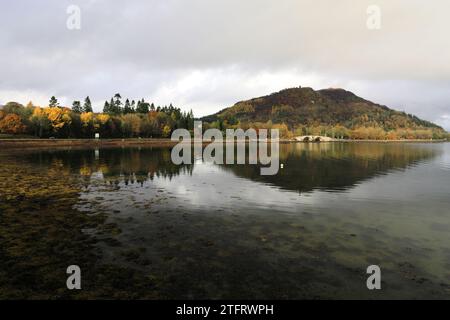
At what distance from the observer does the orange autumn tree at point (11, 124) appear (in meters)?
125

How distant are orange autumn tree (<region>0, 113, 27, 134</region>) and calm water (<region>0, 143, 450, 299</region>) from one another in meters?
111

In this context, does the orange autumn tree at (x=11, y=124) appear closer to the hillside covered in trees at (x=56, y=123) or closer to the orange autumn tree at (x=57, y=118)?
the hillside covered in trees at (x=56, y=123)

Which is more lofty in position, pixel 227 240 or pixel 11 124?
pixel 11 124

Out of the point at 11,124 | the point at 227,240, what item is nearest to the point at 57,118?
the point at 11,124

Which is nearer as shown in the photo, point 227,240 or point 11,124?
point 227,240

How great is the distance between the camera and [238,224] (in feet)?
71.5

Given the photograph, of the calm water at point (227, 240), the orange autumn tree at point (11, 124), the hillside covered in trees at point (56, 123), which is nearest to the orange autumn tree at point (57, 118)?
the hillside covered in trees at point (56, 123)

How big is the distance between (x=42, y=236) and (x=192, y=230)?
886cm

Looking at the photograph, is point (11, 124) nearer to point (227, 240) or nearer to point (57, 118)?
point (57, 118)

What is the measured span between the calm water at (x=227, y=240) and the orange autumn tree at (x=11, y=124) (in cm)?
11138

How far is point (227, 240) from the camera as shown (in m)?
18.4

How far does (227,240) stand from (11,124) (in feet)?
460

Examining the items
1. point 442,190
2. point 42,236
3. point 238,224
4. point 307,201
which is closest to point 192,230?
point 238,224

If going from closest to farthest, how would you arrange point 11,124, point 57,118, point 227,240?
point 227,240
point 11,124
point 57,118
